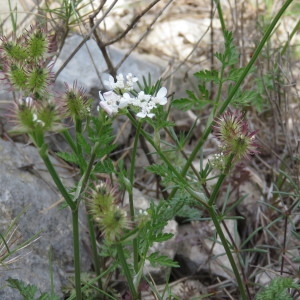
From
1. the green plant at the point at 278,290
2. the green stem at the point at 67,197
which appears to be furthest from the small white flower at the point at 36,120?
the green plant at the point at 278,290

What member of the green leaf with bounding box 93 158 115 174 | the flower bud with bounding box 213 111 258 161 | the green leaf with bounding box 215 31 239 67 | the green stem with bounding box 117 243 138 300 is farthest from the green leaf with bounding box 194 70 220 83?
the green stem with bounding box 117 243 138 300

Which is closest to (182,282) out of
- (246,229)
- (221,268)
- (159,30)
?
(221,268)

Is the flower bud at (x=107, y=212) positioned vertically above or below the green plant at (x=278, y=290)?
above

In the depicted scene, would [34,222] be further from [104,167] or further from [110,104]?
[110,104]

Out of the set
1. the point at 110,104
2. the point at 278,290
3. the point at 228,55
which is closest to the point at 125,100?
the point at 110,104

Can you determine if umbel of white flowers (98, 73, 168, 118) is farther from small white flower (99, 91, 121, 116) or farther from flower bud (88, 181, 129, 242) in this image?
flower bud (88, 181, 129, 242)

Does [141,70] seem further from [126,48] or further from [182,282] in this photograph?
[182,282]

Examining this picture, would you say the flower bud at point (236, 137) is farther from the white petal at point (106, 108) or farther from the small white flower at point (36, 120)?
the small white flower at point (36, 120)

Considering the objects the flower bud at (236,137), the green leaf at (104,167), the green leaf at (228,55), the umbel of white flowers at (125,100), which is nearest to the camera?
the umbel of white flowers at (125,100)
